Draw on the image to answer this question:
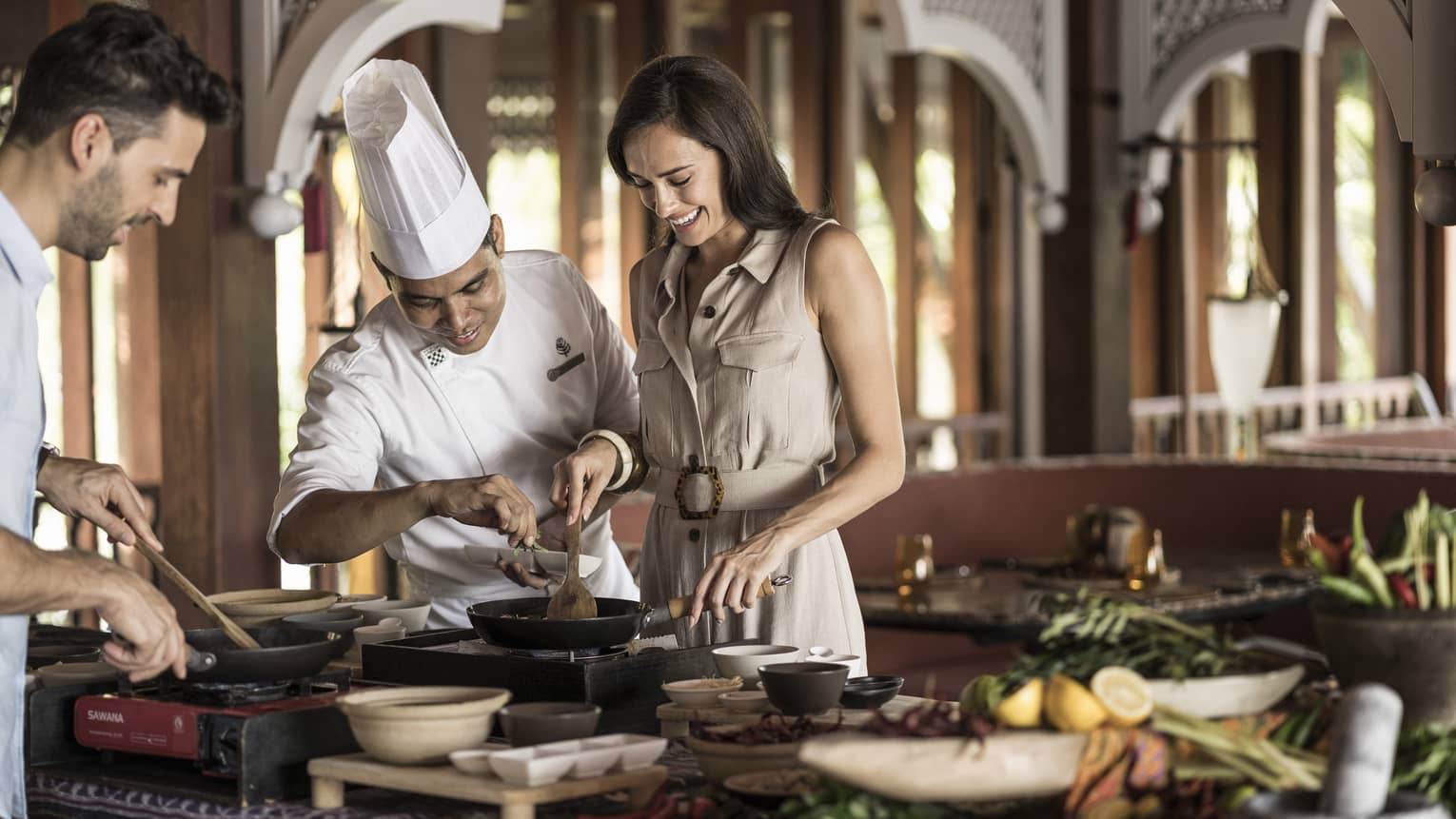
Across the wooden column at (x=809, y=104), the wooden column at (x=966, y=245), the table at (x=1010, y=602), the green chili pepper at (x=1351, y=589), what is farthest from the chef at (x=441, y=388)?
the wooden column at (x=966, y=245)

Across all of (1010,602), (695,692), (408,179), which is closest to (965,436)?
(1010,602)

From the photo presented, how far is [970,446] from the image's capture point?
9172 mm

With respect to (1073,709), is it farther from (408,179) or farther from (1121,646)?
(408,179)

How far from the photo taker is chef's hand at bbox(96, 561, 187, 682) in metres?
1.89

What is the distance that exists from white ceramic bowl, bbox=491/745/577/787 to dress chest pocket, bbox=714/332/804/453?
0.90 m

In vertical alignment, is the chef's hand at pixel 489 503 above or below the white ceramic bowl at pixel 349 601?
above

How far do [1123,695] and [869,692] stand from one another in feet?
1.75

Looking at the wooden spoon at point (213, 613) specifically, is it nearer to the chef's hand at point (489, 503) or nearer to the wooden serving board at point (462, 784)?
the wooden serving board at point (462, 784)

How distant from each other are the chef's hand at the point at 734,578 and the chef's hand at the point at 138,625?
0.70 meters

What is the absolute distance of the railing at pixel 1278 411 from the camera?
950 cm

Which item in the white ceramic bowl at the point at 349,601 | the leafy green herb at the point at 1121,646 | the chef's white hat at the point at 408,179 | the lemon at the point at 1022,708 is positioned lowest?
the lemon at the point at 1022,708

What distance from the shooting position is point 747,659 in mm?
2287

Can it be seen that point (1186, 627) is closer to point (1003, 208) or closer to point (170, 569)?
point (170, 569)

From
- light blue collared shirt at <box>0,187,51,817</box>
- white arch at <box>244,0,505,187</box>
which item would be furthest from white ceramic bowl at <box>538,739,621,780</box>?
white arch at <box>244,0,505,187</box>
